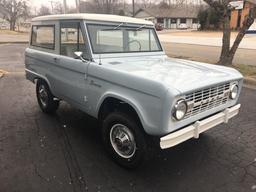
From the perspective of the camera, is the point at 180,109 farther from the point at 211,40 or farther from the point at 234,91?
the point at 211,40

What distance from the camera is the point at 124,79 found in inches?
132

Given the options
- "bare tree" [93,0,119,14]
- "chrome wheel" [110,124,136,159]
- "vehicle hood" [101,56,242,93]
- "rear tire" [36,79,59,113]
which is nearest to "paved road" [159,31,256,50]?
"vehicle hood" [101,56,242,93]

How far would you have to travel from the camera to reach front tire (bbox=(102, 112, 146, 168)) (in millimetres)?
3340

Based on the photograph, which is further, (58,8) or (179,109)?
(58,8)

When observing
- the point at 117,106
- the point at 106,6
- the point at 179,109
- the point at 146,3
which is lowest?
the point at 117,106

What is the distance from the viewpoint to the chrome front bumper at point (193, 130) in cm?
305

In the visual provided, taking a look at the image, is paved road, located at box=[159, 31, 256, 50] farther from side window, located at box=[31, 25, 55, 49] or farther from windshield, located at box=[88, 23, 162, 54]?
side window, located at box=[31, 25, 55, 49]

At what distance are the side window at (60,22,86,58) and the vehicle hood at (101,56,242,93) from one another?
53cm

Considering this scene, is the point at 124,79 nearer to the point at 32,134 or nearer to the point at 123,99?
the point at 123,99

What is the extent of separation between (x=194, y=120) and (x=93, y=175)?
140cm

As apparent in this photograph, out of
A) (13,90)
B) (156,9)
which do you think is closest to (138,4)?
(156,9)

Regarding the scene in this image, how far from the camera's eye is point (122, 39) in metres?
4.50

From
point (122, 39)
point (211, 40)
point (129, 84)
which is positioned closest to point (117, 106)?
point (129, 84)

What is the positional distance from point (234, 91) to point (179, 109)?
126cm
